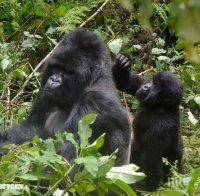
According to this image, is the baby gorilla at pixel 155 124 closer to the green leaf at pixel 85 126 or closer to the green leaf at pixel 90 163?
the green leaf at pixel 85 126

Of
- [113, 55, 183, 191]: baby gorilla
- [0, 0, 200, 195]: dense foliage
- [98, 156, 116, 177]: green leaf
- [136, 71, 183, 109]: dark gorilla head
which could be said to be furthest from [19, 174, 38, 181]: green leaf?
[136, 71, 183, 109]: dark gorilla head

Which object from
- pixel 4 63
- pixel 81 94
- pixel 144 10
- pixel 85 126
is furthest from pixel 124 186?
pixel 4 63

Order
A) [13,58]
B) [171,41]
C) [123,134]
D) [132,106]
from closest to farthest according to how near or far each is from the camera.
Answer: [123,134] → [13,58] → [132,106] → [171,41]

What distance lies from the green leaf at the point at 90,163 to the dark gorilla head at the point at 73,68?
1365 millimetres

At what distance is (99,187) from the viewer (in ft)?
8.28

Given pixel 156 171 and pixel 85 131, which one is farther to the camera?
pixel 156 171

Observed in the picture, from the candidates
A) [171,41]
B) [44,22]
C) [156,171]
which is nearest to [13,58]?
[44,22]

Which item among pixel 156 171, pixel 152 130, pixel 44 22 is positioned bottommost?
pixel 156 171

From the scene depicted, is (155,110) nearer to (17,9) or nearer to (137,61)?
(137,61)

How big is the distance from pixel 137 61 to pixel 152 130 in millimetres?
1741

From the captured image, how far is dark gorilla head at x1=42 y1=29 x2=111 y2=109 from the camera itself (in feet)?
12.1

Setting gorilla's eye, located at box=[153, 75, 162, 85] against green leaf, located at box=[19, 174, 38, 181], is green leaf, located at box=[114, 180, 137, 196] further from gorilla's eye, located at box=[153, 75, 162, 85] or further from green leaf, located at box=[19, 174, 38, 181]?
gorilla's eye, located at box=[153, 75, 162, 85]

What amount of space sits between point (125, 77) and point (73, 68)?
4.09 ft

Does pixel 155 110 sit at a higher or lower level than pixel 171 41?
lower
